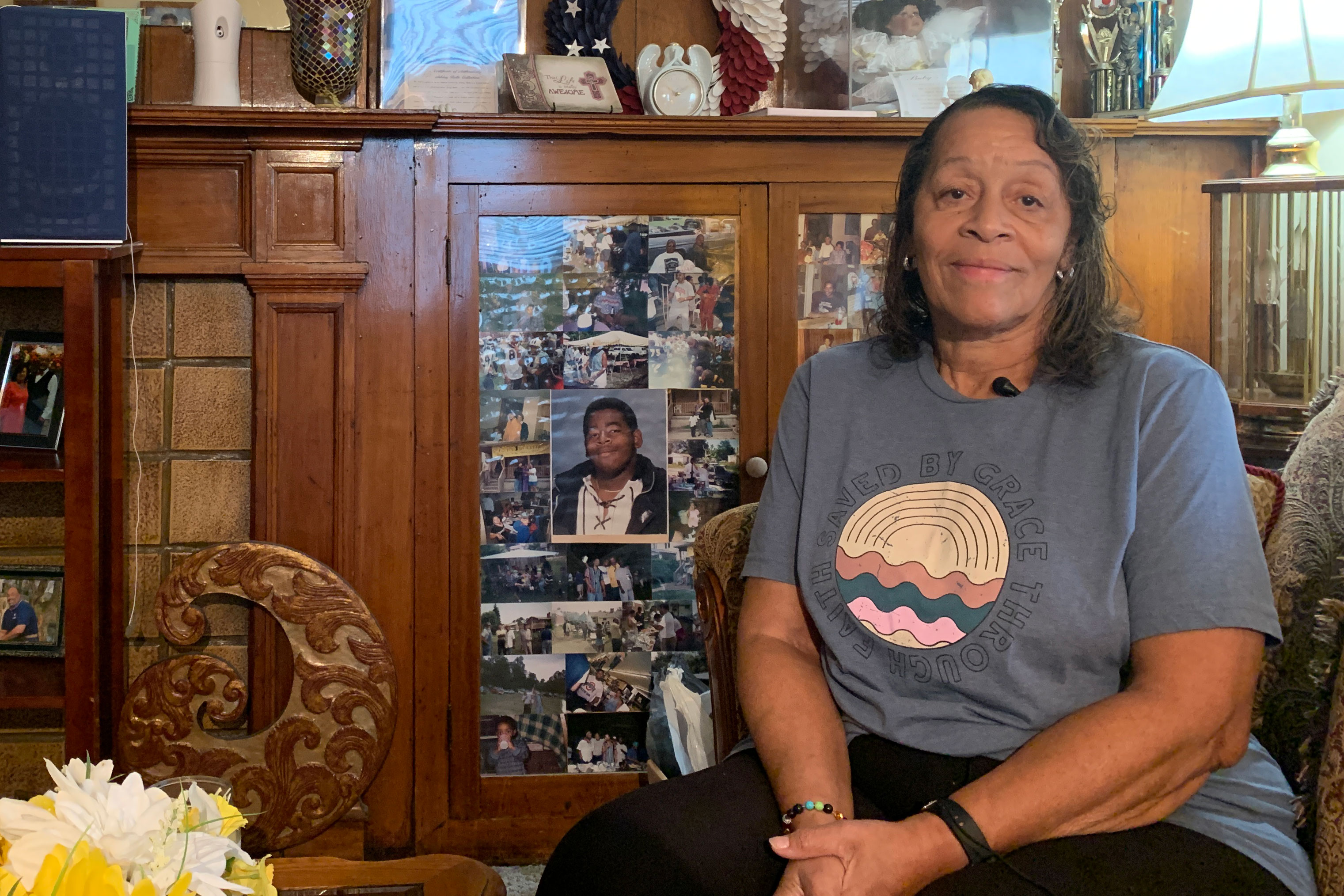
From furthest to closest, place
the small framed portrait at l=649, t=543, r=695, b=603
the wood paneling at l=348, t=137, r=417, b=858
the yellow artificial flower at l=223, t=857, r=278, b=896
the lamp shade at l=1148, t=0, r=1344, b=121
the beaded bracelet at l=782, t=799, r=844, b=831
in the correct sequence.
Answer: the small framed portrait at l=649, t=543, r=695, b=603, the wood paneling at l=348, t=137, r=417, b=858, the lamp shade at l=1148, t=0, r=1344, b=121, the beaded bracelet at l=782, t=799, r=844, b=831, the yellow artificial flower at l=223, t=857, r=278, b=896

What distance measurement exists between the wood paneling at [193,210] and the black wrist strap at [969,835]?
165cm

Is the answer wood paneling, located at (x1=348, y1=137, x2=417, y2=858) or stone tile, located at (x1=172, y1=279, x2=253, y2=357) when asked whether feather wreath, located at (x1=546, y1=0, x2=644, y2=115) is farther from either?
stone tile, located at (x1=172, y1=279, x2=253, y2=357)

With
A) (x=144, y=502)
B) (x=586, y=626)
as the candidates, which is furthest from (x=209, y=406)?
(x=586, y=626)

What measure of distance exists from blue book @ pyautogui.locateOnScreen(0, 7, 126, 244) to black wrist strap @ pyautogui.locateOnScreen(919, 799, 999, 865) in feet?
5.41

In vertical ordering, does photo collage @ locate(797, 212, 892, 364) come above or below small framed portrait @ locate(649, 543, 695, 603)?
above

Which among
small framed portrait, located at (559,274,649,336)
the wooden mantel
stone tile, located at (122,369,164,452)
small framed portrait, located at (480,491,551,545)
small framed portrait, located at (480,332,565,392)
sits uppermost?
the wooden mantel

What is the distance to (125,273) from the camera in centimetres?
213

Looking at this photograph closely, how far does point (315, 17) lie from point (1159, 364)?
161 cm

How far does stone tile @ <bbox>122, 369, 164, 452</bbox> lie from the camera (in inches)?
85.8

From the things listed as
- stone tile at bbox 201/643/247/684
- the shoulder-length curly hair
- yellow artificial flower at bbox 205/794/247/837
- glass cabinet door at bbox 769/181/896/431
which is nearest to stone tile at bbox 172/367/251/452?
stone tile at bbox 201/643/247/684

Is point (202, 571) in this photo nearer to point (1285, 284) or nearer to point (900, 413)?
point (900, 413)

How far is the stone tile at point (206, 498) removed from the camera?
2.20 m

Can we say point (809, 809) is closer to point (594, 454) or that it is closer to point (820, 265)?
point (594, 454)

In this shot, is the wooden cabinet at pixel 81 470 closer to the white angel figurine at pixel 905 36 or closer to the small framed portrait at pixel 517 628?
the small framed portrait at pixel 517 628
